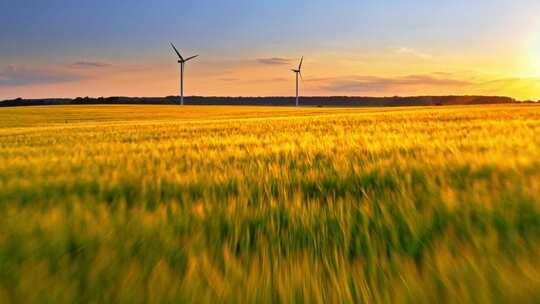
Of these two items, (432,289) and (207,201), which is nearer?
(432,289)

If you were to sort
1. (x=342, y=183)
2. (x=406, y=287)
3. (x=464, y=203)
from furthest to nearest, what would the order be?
(x=342, y=183)
(x=464, y=203)
(x=406, y=287)

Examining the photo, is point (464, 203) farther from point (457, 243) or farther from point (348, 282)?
point (348, 282)

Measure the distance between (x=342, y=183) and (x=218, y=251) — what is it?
1.50 meters

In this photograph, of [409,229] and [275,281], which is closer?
[275,281]

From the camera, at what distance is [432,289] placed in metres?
1.15

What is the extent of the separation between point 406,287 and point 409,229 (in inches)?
23.7

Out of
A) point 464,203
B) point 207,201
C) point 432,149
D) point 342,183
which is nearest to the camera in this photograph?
point 464,203

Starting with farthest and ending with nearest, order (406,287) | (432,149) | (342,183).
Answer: (432,149) → (342,183) → (406,287)

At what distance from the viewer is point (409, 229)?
1.70 meters

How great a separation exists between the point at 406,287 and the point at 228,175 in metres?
2.14

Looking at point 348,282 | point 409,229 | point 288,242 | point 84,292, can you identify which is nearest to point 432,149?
point 409,229

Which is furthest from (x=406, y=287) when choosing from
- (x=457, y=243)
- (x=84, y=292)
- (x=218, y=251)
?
(x=84, y=292)

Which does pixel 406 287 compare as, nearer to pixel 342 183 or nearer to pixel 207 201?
pixel 207 201

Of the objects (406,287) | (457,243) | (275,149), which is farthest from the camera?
(275,149)
